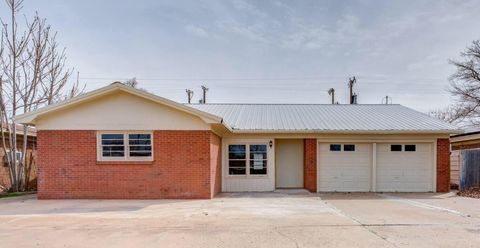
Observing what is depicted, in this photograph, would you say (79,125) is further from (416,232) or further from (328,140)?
(416,232)

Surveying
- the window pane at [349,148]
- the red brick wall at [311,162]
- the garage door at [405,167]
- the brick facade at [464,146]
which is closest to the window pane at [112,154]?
the red brick wall at [311,162]

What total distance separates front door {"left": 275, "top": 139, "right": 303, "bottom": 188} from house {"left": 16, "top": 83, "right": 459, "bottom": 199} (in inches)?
1.7

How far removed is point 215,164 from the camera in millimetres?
12820

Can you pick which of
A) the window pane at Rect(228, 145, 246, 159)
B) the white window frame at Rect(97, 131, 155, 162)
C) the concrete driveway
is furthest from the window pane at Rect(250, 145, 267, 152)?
the white window frame at Rect(97, 131, 155, 162)

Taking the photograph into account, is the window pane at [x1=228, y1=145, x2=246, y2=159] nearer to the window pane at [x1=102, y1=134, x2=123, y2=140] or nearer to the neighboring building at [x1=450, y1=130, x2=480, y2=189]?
the window pane at [x1=102, y1=134, x2=123, y2=140]

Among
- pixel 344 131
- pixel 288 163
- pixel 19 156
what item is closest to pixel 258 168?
pixel 288 163

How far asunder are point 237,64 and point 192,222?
12316 millimetres

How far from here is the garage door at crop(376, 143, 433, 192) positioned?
46.8 feet

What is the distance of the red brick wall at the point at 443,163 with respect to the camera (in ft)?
46.1

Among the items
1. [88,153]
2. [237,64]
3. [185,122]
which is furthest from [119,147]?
[237,64]

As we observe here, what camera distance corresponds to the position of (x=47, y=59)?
16641mm

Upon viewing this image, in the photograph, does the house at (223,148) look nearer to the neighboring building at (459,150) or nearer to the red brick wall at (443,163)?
the red brick wall at (443,163)

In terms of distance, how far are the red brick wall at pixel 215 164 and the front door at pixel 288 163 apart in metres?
2.68

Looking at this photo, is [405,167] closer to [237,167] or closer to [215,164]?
[237,167]
